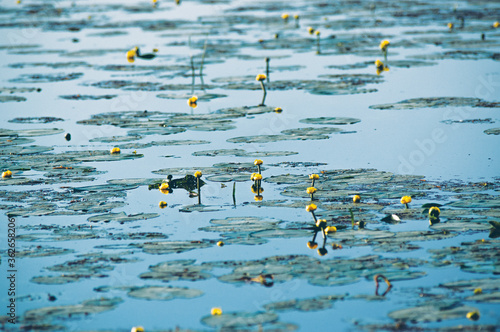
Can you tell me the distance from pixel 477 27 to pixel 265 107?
874 centimetres

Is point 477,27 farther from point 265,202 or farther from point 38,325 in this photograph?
point 38,325

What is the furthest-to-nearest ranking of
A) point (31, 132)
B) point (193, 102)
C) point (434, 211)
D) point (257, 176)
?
1. point (193, 102)
2. point (31, 132)
3. point (257, 176)
4. point (434, 211)

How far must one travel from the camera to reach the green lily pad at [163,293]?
4.45 meters

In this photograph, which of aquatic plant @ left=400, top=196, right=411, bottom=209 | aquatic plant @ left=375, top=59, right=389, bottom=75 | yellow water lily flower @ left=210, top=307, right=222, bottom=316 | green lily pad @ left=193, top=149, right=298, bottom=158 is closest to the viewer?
yellow water lily flower @ left=210, top=307, right=222, bottom=316

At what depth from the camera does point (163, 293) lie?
448 cm

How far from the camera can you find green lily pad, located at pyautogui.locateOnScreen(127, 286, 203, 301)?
445 cm

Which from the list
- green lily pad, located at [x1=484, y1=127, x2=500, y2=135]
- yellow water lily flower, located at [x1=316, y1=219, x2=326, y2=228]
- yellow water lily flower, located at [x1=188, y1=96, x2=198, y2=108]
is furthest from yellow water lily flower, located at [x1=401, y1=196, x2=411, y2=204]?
yellow water lily flower, located at [x1=188, y1=96, x2=198, y2=108]

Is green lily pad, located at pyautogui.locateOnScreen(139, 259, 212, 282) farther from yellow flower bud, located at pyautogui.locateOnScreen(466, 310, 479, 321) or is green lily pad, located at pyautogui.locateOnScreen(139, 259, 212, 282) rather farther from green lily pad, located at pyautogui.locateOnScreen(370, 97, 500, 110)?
green lily pad, located at pyautogui.locateOnScreen(370, 97, 500, 110)

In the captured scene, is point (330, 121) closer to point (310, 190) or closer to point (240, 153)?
point (240, 153)

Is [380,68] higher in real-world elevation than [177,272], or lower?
higher

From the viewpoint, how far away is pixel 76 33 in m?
19.6

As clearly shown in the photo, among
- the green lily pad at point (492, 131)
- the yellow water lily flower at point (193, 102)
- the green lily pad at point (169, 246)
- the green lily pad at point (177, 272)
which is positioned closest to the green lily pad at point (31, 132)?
the yellow water lily flower at point (193, 102)

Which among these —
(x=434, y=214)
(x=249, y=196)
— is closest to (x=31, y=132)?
(x=249, y=196)

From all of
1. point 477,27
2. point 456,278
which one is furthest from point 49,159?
point 477,27
